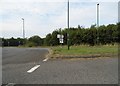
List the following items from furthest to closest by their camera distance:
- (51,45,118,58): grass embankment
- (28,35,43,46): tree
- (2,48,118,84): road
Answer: (28,35,43,46): tree → (51,45,118,58): grass embankment → (2,48,118,84): road

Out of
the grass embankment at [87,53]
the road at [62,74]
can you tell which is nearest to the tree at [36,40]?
the grass embankment at [87,53]

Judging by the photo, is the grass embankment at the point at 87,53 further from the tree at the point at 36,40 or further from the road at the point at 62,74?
the tree at the point at 36,40

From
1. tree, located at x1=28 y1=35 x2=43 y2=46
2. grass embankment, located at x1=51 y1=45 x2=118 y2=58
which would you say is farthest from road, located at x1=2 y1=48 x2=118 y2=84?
tree, located at x1=28 y1=35 x2=43 y2=46

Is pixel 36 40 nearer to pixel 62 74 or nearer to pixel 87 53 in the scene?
pixel 87 53

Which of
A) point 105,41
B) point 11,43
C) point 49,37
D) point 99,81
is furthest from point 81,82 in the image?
point 11,43

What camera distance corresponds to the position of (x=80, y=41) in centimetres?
6881

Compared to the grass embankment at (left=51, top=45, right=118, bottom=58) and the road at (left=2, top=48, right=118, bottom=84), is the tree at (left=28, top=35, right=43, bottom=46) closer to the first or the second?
the grass embankment at (left=51, top=45, right=118, bottom=58)

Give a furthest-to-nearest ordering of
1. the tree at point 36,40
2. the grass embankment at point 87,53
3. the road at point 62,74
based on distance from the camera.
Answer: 1. the tree at point 36,40
2. the grass embankment at point 87,53
3. the road at point 62,74

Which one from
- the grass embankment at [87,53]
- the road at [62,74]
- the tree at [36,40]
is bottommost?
the road at [62,74]

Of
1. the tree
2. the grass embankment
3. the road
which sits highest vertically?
the tree

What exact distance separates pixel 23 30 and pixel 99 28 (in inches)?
1068

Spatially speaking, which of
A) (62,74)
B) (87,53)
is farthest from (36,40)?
(62,74)

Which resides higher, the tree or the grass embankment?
the tree

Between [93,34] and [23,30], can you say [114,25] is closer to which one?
[93,34]
